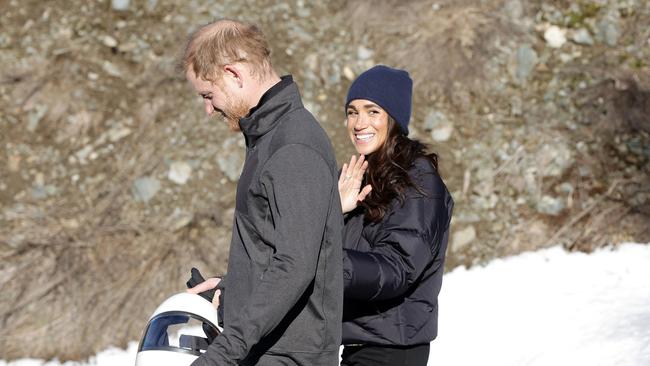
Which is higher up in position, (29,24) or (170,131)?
(29,24)

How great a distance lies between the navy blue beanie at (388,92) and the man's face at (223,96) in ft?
4.00

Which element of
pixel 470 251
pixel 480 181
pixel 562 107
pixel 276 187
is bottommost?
pixel 470 251

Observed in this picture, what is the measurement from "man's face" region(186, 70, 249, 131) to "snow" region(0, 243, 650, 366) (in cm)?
355

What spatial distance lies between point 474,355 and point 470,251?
4.30 ft

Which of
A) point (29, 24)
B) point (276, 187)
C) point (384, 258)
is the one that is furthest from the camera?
point (29, 24)

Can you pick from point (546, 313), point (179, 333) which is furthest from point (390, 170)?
point (546, 313)

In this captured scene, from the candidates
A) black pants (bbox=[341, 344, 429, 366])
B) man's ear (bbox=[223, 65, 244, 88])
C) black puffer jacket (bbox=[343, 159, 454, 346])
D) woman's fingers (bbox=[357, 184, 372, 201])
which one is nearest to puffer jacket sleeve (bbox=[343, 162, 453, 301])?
black puffer jacket (bbox=[343, 159, 454, 346])

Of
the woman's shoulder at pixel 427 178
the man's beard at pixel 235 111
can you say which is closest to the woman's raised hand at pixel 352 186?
the woman's shoulder at pixel 427 178

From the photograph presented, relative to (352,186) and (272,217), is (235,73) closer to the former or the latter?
(272,217)

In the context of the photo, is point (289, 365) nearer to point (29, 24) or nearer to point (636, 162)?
point (636, 162)

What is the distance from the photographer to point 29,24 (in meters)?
8.51

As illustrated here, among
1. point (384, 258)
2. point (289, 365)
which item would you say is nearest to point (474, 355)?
point (384, 258)

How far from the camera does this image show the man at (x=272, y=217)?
2168 mm

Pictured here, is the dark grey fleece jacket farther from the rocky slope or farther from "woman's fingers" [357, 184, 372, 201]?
the rocky slope
